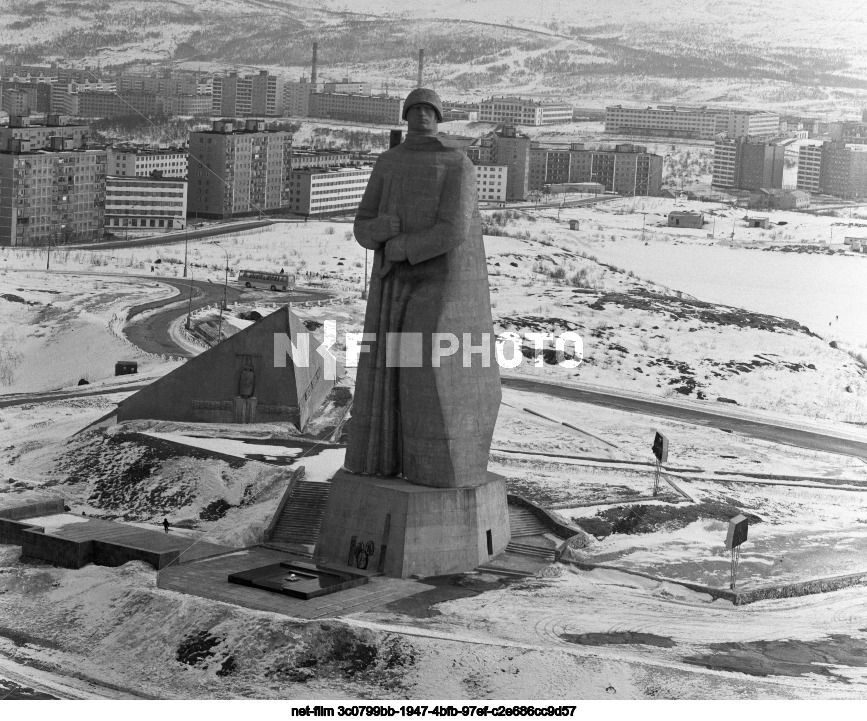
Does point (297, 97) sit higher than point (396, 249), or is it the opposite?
point (297, 97)

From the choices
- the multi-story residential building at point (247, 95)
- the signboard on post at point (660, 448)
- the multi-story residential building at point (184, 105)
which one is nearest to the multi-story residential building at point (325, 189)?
the multi-story residential building at point (247, 95)

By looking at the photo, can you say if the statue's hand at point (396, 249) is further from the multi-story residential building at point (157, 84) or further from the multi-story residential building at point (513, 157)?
the multi-story residential building at point (157, 84)

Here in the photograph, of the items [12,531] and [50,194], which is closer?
[12,531]

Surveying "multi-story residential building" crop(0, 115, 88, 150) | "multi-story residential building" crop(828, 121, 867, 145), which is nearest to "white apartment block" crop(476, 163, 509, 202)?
"multi-story residential building" crop(0, 115, 88, 150)

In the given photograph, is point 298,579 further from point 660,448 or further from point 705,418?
point 705,418

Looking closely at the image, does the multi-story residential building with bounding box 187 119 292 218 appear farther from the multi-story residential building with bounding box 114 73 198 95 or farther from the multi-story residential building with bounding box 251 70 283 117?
the multi-story residential building with bounding box 114 73 198 95

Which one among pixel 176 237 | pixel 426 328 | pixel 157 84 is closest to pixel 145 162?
pixel 176 237

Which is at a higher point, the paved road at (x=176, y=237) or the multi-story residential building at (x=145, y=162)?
the multi-story residential building at (x=145, y=162)
